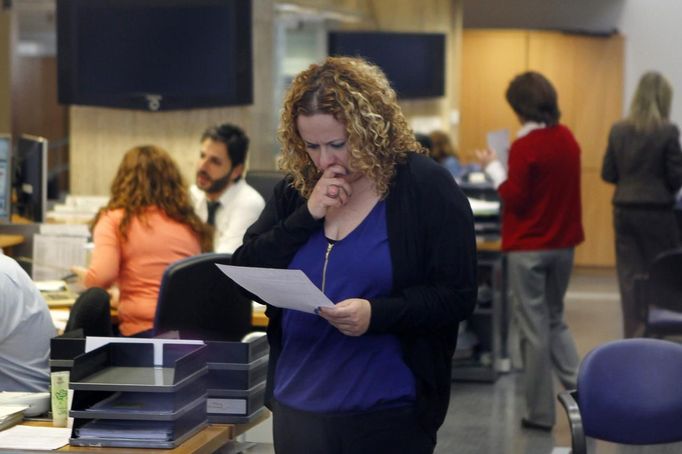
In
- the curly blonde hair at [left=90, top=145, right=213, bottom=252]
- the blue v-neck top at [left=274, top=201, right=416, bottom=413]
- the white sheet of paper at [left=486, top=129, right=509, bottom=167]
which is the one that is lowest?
the blue v-neck top at [left=274, top=201, right=416, bottom=413]

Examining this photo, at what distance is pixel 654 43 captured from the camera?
12.5 metres

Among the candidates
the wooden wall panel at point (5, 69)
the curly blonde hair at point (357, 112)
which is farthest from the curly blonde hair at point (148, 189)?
the wooden wall panel at point (5, 69)

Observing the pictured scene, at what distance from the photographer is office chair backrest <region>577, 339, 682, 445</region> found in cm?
388

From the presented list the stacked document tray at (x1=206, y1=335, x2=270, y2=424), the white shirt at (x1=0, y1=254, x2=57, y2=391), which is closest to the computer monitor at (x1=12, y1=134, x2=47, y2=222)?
the white shirt at (x1=0, y1=254, x2=57, y2=391)

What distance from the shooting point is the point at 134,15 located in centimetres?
668

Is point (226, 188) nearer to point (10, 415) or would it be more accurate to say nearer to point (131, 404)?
point (10, 415)

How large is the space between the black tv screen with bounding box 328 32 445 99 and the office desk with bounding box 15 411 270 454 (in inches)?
277

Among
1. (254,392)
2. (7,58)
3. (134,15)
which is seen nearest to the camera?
(254,392)

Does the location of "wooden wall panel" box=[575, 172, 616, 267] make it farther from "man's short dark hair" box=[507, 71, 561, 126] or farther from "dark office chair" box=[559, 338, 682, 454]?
"dark office chair" box=[559, 338, 682, 454]

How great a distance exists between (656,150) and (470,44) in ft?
17.0

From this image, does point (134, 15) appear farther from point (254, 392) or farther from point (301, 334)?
point (301, 334)

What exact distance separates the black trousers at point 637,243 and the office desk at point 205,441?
470 centimetres

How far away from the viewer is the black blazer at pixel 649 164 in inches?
300

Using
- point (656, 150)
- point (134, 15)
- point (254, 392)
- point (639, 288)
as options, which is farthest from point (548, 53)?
point (254, 392)
